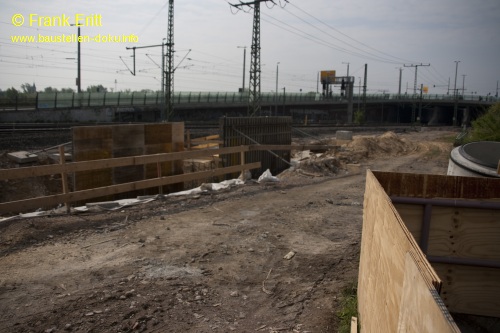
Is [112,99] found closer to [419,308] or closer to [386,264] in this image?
[386,264]

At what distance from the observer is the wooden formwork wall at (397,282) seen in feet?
5.41

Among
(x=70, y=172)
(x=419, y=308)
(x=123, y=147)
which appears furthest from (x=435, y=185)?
(x=123, y=147)

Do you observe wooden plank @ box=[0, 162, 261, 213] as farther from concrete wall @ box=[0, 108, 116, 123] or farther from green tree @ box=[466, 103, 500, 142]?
concrete wall @ box=[0, 108, 116, 123]

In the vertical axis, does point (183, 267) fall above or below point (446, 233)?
below

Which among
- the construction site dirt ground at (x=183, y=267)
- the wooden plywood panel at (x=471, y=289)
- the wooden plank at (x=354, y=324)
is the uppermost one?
the wooden plywood panel at (x=471, y=289)

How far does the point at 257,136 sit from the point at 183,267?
12189 mm

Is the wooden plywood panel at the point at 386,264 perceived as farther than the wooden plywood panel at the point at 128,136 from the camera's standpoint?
No

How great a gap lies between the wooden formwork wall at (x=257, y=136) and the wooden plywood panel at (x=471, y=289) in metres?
12.0

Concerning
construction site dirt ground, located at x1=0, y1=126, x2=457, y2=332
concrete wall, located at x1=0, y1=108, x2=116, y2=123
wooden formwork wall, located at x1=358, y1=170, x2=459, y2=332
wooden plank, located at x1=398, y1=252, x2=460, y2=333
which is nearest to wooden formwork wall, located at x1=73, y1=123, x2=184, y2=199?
construction site dirt ground, located at x1=0, y1=126, x2=457, y2=332

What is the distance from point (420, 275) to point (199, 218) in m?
6.76

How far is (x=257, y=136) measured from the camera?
17531mm

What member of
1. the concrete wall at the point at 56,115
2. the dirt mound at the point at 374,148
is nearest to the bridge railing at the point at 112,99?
the concrete wall at the point at 56,115

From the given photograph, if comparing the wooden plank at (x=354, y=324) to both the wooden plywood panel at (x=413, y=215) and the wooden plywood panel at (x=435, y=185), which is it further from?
the wooden plywood panel at (x=435, y=185)

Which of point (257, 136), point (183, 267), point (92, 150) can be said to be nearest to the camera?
point (183, 267)
